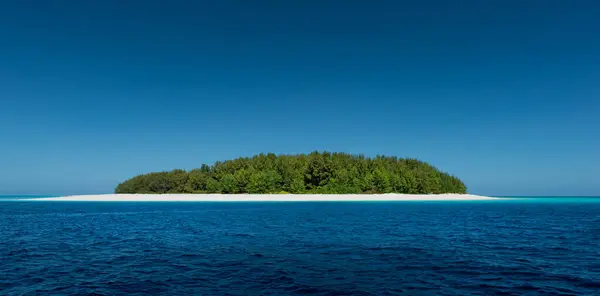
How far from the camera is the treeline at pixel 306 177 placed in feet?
408

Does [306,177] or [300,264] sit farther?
[306,177]

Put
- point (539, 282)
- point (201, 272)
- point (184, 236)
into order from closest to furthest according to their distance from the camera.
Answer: point (539, 282), point (201, 272), point (184, 236)

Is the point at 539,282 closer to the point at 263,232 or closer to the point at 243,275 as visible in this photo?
the point at 243,275

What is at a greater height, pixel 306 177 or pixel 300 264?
pixel 306 177

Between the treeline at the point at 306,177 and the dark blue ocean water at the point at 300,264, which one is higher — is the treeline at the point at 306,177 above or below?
above

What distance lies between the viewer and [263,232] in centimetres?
2902

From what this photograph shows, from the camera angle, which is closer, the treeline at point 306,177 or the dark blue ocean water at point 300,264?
the dark blue ocean water at point 300,264

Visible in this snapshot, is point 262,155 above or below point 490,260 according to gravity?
above

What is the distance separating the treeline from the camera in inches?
4894

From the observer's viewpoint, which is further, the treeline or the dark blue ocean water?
the treeline

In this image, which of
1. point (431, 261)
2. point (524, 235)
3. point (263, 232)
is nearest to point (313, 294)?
point (431, 261)

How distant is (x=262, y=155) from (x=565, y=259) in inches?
5310

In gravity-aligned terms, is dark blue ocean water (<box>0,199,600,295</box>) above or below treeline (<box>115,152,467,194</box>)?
below

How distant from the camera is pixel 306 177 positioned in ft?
422
